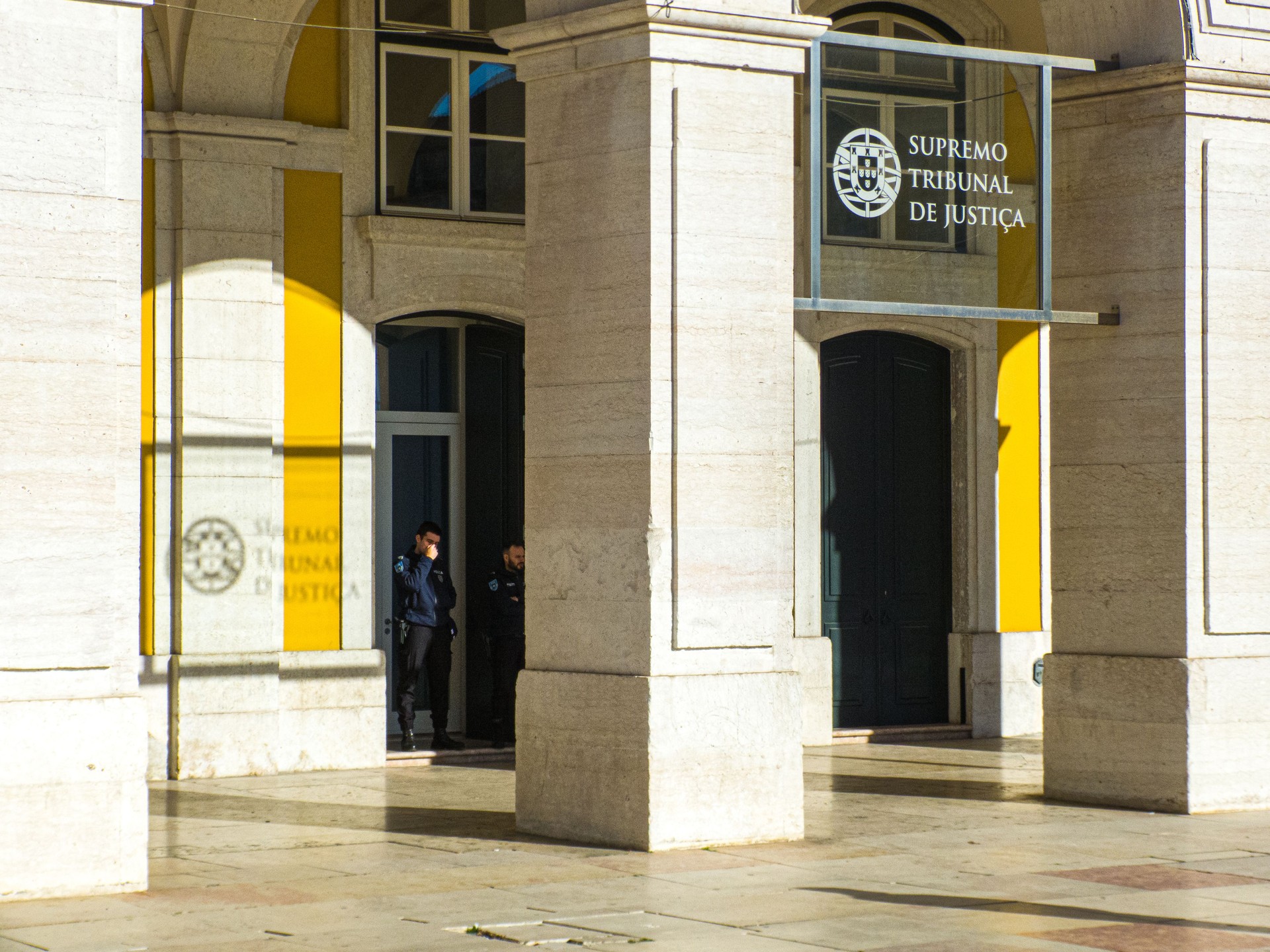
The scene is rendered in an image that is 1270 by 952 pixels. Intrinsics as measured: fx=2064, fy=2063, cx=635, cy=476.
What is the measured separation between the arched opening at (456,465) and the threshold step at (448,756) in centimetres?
43

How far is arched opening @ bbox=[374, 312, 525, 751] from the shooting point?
15609 mm

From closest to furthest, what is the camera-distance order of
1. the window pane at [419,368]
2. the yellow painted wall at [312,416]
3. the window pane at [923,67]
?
the window pane at [923,67]
the yellow painted wall at [312,416]
the window pane at [419,368]

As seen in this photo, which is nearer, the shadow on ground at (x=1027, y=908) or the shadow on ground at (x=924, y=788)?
the shadow on ground at (x=1027, y=908)

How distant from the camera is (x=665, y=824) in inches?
404

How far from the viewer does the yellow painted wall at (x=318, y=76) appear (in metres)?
14.8

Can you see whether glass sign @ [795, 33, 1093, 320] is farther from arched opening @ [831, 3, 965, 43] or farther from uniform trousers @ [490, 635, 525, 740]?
uniform trousers @ [490, 635, 525, 740]

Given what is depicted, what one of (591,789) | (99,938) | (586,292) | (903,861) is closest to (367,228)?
(586,292)

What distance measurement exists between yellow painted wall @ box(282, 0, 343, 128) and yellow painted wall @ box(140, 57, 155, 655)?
3.47 ft

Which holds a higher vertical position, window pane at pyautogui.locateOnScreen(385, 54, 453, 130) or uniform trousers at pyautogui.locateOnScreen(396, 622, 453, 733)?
window pane at pyautogui.locateOnScreen(385, 54, 453, 130)

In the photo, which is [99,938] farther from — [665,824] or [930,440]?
[930,440]

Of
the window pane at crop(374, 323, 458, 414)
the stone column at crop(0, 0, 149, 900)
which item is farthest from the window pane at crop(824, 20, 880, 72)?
the window pane at crop(374, 323, 458, 414)

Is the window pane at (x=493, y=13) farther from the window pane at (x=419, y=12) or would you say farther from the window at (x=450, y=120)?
the window pane at (x=419, y=12)

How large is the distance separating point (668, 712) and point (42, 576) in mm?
3135

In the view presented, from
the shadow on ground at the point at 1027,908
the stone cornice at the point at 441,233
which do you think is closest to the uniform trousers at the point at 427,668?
the stone cornice at the point at 441,233
